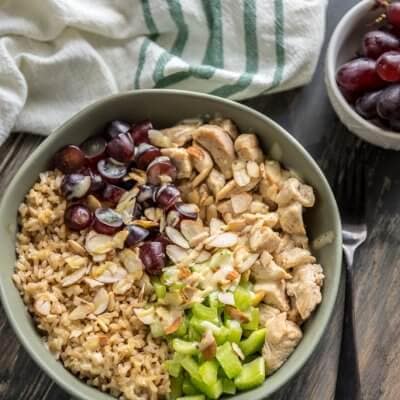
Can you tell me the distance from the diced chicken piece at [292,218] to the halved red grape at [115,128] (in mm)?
262

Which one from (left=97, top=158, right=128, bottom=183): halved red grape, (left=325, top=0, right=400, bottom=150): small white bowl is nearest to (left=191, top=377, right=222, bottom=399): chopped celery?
(left=97, top=158, right=128, bottom=183): halved red grape

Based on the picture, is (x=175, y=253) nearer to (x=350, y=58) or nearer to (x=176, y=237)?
(x=176, y=237)

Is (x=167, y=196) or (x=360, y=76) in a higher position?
(x=360, y=76)

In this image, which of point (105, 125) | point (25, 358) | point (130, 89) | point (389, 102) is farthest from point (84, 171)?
point (389, 102)

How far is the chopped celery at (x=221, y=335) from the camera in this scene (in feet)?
3.58

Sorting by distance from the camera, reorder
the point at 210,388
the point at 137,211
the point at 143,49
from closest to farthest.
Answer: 1. the point at 210,388
2. the point at 137,211
3. the point at 143,49

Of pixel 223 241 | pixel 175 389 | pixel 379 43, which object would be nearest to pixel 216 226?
pixel 223 241

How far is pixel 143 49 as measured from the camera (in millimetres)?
1296

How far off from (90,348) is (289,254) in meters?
0.31

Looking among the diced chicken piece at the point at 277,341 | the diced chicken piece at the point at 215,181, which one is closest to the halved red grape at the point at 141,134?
the diced chicken piece at the point at 215,181

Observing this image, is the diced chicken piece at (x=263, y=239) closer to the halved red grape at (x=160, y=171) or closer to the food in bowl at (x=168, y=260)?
the food in bowl at (x=168, y=260)

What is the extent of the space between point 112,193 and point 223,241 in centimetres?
18

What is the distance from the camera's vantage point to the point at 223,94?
4.23ft

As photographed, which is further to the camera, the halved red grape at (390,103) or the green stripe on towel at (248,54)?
the green stripe on towel at (248,54)
